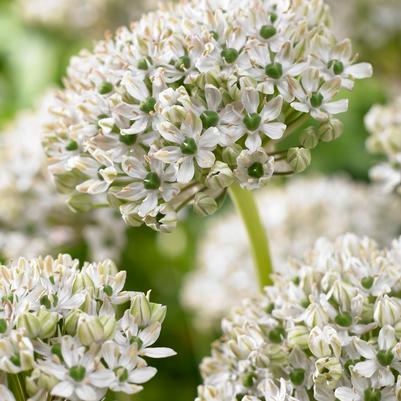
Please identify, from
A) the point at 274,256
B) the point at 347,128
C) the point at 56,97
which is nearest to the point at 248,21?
the point at 56,97

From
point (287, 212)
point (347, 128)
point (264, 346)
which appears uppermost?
point (347, 128)

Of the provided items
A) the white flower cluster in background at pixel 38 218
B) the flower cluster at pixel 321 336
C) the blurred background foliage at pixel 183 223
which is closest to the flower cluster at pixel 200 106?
the flower cluster at pixel 321 336

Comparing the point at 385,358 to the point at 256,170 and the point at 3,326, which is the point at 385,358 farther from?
the point at 3,326

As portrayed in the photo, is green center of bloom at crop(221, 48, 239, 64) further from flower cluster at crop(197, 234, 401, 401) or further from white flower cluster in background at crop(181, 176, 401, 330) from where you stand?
white flower cluster in background at crop(181, 176, 401, 330)

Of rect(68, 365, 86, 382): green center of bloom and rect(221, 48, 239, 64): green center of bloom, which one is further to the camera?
rect(221, 48, 239, 64): green center of bloom

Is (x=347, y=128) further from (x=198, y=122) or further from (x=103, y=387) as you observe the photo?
(x=103, y=387)

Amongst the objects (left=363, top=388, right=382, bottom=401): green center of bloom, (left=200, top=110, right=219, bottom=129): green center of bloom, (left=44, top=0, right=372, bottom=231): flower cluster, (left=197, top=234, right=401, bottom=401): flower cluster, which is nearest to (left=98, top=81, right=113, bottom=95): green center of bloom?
(left=44, top=0, right=372, bottom=231): flower cluster
